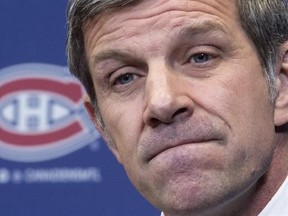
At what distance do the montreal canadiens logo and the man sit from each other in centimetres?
98

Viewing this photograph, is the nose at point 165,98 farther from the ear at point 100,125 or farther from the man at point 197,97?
the ear at point 100,125

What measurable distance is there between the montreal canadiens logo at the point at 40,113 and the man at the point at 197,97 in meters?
0.98

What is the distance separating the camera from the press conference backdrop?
2707 millimetres

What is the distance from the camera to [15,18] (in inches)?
110

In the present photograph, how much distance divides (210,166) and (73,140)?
124 cm

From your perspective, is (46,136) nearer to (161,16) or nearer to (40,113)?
(40,113)

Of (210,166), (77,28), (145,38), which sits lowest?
(210,166)

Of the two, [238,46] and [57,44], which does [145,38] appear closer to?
[238,46]

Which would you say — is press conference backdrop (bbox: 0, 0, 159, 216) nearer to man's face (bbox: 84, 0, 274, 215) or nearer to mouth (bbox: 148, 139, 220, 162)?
man's face (bbox: 84, 0, 274, 215)

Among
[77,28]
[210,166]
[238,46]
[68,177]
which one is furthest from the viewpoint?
[68,177]

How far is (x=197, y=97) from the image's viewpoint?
1.59m

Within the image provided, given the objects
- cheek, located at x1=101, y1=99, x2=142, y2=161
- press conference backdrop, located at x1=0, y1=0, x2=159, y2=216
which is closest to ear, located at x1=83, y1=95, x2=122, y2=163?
cheek, located at x1=101, y1=99, x2=142, y2=161

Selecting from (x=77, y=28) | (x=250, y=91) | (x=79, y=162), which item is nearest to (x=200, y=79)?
(x=250, y=91)

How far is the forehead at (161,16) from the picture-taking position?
166 centimetres
